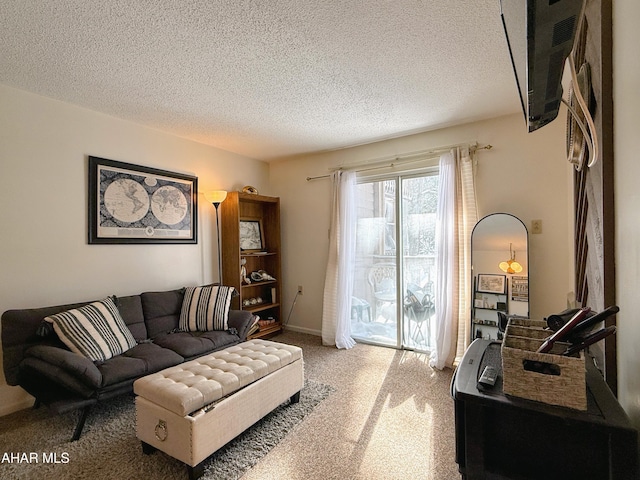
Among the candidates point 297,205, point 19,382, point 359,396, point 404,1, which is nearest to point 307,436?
point 359,396

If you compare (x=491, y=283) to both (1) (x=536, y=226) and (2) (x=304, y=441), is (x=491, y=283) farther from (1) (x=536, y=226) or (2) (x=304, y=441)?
(2) (x=304, y=441)

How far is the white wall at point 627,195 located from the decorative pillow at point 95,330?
292 cm

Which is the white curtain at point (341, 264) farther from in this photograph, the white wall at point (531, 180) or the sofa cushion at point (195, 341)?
the sofa cushion at point (195, 341)

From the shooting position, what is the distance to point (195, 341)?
8.79ft

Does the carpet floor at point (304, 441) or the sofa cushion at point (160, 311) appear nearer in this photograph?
the carpet floor at point (304, 441)

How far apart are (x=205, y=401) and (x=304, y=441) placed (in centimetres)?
70

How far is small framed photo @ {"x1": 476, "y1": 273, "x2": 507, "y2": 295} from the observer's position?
283cm

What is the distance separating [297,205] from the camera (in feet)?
14.3

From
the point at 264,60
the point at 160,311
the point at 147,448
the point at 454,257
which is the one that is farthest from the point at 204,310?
the point at 454,257

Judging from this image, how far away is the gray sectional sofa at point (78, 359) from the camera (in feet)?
6.39

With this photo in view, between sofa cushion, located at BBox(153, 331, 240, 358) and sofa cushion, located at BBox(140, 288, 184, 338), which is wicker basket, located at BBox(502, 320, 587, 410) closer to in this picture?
sofa cushion, located at BBox(153, 331, 240, 358)

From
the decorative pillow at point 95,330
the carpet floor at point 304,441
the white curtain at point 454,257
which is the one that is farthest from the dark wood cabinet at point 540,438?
the decorative pillow at point 95,330

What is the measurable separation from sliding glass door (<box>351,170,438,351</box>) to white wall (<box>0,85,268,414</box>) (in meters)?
2.28

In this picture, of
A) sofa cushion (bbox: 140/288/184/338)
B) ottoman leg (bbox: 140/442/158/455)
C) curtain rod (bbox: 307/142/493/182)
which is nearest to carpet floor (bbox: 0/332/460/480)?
ottoman leg (bbox: 140/442/158/455)
